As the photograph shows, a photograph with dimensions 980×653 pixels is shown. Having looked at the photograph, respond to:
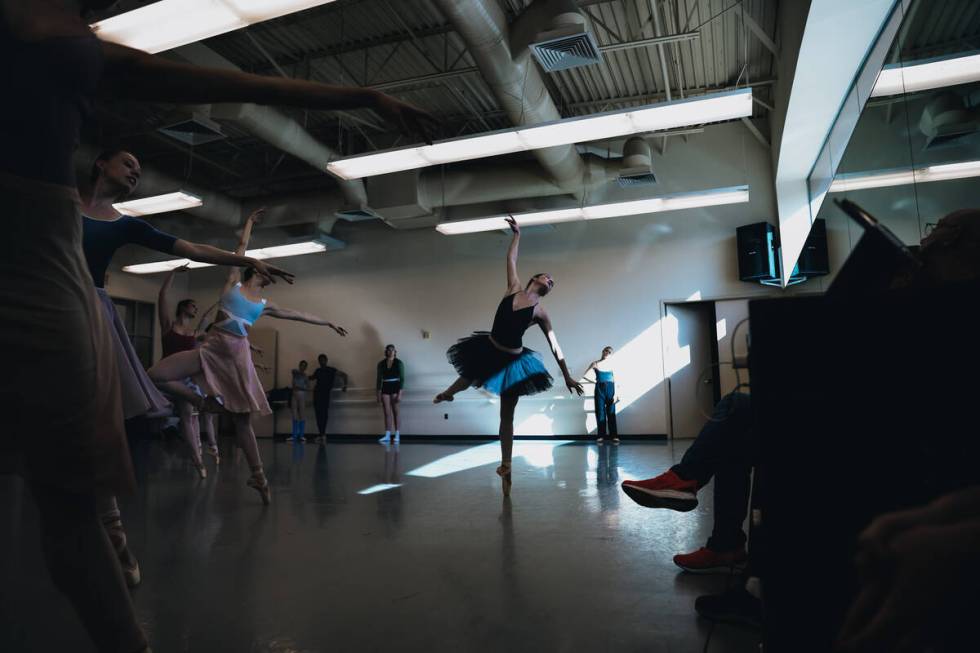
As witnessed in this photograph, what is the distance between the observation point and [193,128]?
617cm

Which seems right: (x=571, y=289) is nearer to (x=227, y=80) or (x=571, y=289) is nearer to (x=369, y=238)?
(x=369, y=238)

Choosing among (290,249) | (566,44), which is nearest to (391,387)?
(290,249)

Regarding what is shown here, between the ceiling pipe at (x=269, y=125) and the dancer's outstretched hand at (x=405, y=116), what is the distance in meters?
5.29

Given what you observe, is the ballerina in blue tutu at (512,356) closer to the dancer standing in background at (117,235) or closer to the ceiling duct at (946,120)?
the ceiling duct at (946,120)

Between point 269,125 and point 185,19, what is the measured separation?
3619mm

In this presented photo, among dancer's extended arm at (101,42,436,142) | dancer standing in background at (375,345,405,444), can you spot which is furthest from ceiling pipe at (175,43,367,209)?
dancer's extended arm at (101,42,436,142)

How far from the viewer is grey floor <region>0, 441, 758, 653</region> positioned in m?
1.57

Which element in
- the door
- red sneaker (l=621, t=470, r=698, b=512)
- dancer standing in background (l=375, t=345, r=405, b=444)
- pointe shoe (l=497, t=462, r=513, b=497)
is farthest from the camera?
dancer standing in background (l=375, t=345, r=405, b=444)

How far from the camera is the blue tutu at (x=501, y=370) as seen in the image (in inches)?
167

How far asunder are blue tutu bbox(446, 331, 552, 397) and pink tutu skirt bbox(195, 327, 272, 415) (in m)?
1.52

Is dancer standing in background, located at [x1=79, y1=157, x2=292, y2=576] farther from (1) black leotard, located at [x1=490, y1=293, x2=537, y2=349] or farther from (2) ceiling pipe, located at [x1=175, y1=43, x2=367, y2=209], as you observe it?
(2) ceiling pipe, located at [x1=175, y1=43, x2=367, y2=209]

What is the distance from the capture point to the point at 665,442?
877cm

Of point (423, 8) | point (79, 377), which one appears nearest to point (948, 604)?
point (79, 377)

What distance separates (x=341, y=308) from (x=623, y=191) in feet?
18.9
